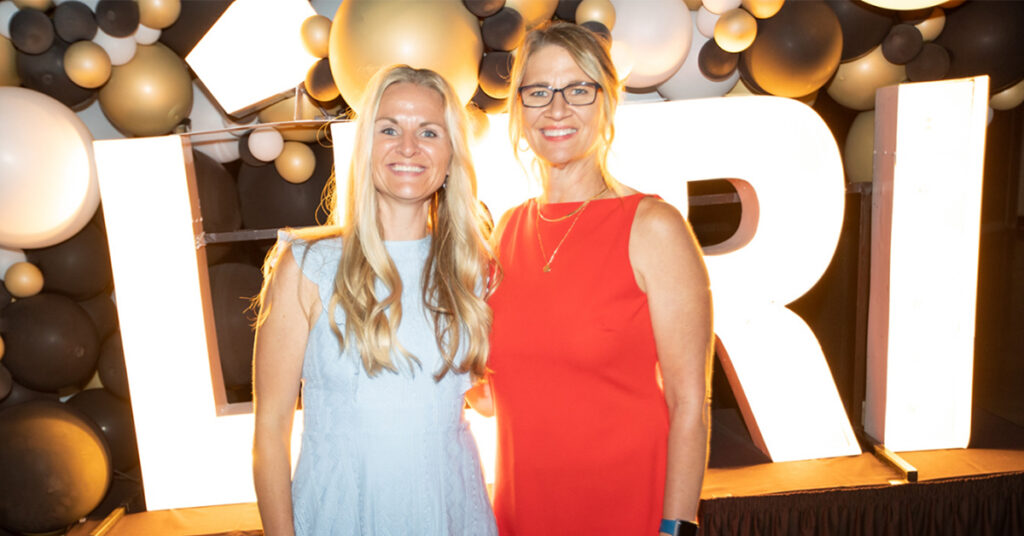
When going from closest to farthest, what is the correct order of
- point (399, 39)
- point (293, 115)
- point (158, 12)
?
point (399, 39) → point (158, 12) → point (293, 115)

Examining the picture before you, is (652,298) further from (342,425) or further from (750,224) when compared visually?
(750,224)

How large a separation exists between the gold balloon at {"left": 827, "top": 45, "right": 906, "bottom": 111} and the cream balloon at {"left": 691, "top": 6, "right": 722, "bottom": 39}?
606 mm

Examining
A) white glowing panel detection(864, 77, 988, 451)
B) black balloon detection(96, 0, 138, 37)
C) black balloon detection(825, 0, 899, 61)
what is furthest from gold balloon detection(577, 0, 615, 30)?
black balloon detection(96, 0, 138, 37)

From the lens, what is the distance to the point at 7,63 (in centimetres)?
219

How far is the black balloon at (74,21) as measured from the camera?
6.78ft

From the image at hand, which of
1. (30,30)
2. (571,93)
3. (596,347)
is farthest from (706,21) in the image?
(30,30)

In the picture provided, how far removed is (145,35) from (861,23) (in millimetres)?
2764

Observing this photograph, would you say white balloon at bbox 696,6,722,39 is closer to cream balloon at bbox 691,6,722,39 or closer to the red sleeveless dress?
cream balloon at bbox 691,6,722,39

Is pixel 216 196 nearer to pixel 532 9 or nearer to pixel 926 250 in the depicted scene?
pixel 532 9

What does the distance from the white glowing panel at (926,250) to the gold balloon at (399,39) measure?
1.66m

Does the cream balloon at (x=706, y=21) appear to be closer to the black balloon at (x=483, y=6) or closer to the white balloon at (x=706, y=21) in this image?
the white balloon at (x=706, y=21)

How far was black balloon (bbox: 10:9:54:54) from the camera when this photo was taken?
6.72 feet

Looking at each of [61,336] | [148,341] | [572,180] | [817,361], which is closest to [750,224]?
[817,361]

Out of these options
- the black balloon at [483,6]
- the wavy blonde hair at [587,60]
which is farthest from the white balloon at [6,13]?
the wavy blonde hair at [587,60]
